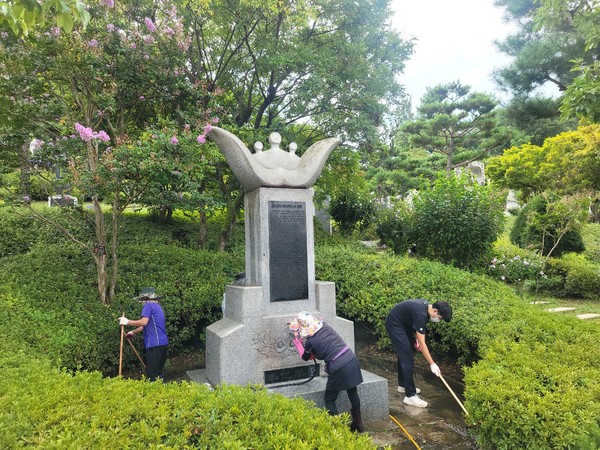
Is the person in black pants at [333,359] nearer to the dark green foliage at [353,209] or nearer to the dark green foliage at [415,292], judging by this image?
the dark green foliage at [415,292]

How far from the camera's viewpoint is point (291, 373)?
511cm

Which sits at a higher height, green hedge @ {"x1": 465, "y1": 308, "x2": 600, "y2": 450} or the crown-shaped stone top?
the crown-shaped stone top

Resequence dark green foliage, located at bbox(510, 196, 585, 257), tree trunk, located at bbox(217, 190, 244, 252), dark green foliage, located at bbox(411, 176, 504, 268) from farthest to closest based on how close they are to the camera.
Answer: dark green foliage, located at bbox(510, 196, 585, 257) → tree trunk, located at bbox(217, 190, 244, 252) → dark green foliage, located at bbox(411, 176, 504, 268)

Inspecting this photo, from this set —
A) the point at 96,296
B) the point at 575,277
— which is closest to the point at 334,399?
the point at 96,296

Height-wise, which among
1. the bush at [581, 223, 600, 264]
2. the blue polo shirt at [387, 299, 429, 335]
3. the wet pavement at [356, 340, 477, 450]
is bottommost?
the wet pavement at [356, 340, 477, 450]

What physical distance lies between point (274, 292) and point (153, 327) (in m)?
1.69

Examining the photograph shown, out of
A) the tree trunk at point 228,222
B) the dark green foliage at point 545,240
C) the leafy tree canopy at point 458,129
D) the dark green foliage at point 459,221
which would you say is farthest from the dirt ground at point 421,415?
the leafy tree canopy at point 458,129

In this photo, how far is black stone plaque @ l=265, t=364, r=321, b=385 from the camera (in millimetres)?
5027

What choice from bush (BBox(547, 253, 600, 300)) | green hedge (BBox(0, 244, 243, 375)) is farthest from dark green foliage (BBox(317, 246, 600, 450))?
bush (BBox(547, 253, 600, 300))

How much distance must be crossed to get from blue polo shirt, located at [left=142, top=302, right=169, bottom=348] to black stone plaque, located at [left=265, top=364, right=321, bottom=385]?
153 centimetres

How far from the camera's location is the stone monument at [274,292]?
4.82m

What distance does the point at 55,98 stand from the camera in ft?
22.6

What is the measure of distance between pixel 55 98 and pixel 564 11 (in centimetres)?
863

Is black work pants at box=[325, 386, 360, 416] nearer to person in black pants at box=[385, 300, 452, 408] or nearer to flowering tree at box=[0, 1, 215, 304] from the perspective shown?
person in black pants at box=[385, 300, 452, 408]
